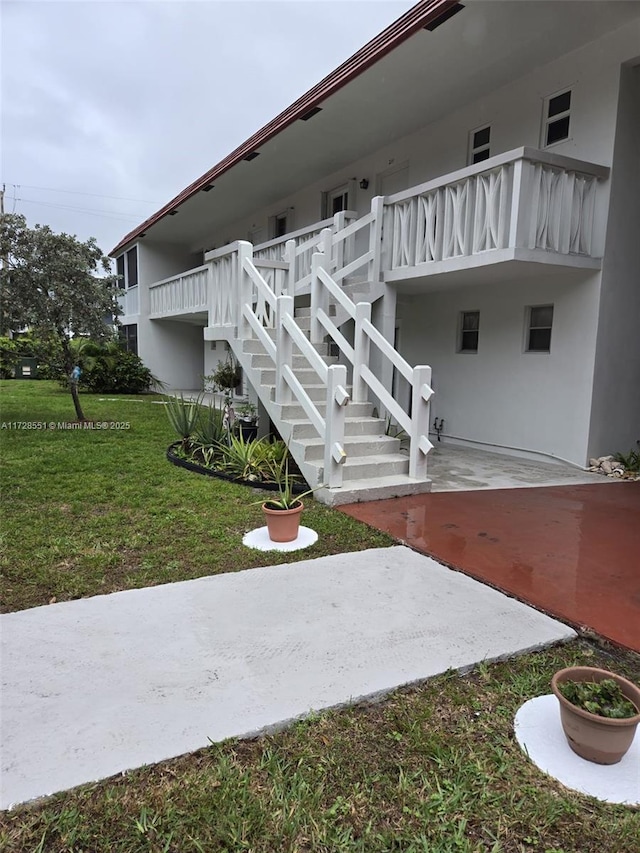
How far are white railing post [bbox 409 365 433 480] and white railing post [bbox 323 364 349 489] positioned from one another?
2.65ft

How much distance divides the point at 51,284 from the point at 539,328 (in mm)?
7408

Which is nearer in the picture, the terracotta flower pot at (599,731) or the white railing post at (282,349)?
the terracotta flower pot at (599,731)

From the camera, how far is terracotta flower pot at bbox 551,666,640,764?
5.98 feet

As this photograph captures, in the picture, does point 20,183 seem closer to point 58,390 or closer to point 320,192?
point 58,390

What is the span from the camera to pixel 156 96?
1784 cm

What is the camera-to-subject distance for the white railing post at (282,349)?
20.0 feet

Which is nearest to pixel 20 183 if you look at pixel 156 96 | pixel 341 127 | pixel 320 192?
pixel 156 96

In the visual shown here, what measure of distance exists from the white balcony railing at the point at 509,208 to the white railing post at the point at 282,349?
2.32 m

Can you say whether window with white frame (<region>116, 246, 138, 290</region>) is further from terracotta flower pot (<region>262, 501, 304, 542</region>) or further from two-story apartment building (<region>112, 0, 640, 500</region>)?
terracotta flower pot (<region>262, 501, 304, 542</region>)

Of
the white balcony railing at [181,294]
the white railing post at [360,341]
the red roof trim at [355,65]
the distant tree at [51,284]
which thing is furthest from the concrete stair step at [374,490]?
the white balcony railing at [181,294]

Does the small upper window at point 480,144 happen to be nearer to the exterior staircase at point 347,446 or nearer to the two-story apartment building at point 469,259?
the two-story apartment building at point 469,259

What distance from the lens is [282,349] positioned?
20.2 ft

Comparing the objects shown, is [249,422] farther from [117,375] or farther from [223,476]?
[117,375]

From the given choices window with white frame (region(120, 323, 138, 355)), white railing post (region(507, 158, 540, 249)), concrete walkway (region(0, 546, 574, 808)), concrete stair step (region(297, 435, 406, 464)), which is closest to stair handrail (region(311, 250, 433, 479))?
concrete stair step (region(297, 435, 406, 464))
